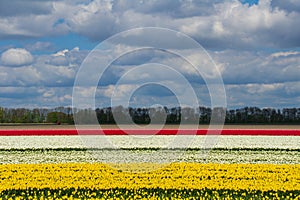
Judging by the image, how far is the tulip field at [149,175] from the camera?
14125mm

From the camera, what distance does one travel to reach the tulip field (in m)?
14.1

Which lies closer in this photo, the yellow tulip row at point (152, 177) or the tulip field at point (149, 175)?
the tulip field at point (149, 175)

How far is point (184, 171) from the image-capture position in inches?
706

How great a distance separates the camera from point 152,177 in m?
16.3

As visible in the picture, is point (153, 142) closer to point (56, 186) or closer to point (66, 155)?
point (66, 155)

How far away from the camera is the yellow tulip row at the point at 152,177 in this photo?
14641 millimetres

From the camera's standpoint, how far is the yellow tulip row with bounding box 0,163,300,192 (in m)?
14.6

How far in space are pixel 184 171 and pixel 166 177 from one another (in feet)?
4.79

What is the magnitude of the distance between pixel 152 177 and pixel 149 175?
0.31 meters

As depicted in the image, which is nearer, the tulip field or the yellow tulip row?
the tulip field

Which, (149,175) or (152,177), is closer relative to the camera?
(152,177)

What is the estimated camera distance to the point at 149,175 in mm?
16625

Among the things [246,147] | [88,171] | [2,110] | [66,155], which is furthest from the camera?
[2,110]

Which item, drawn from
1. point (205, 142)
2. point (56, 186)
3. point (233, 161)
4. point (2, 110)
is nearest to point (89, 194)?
point (56, 186)
